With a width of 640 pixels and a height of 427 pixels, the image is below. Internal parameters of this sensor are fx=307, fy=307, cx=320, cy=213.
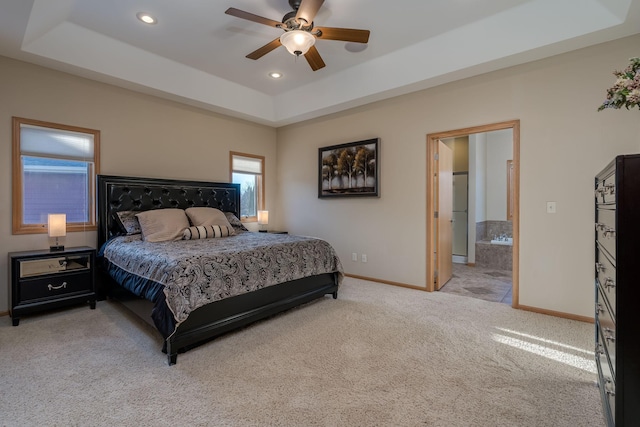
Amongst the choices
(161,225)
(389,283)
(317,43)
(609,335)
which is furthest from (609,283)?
(161,225)

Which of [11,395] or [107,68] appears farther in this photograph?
[107,68]

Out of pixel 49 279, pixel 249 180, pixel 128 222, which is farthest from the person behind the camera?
pixel 249 180

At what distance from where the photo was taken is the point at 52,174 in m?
3.45

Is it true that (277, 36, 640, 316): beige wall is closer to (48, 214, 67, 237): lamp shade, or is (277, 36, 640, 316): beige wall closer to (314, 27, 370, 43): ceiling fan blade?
(314, 27, 370, 43): ceiling fan blade

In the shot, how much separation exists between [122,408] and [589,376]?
295 cm

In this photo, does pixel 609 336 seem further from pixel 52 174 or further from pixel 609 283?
pixel 52 174

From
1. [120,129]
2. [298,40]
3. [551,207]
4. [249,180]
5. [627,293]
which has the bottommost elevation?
[627,293]

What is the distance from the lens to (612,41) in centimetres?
286

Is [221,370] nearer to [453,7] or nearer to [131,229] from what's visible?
[131,229]

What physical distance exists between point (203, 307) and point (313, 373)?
38.7 inches

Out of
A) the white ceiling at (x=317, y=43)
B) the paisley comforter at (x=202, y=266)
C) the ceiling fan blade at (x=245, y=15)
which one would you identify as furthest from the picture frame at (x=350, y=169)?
the ceiling fan blade at (x=245, y=15)

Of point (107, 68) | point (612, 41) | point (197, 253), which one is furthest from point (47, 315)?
point (612, 41)

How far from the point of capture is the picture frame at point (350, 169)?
177 inches

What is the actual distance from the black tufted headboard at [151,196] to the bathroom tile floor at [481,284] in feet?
11.7
